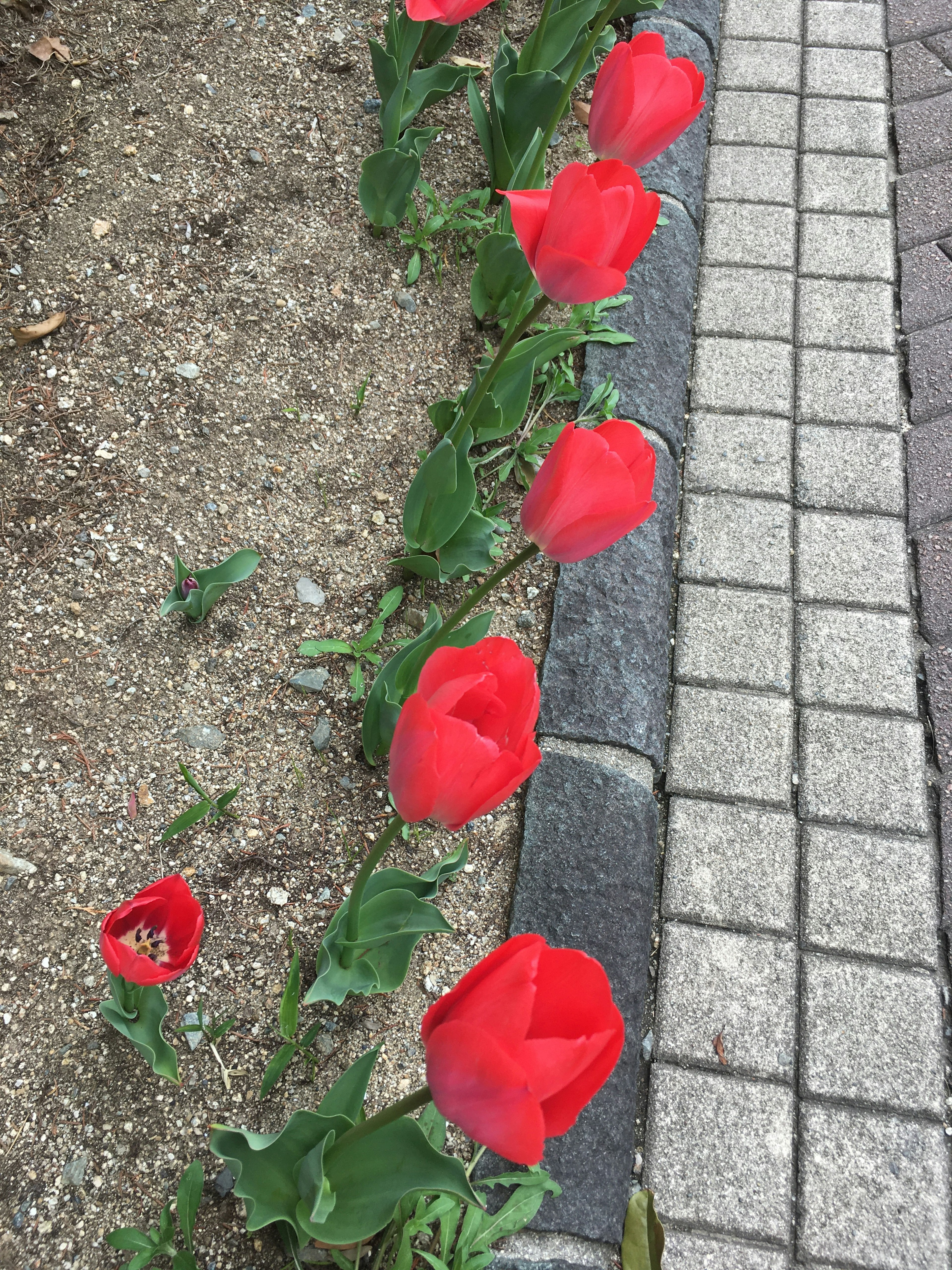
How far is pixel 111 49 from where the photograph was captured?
2.46m

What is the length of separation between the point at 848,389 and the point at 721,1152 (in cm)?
192

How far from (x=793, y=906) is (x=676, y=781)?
0.32 metres

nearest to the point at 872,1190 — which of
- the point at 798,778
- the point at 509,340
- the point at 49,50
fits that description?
the point at 798,778

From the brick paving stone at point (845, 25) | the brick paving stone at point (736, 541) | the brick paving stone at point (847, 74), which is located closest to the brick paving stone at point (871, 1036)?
the brick paving stone at point (736, 541)

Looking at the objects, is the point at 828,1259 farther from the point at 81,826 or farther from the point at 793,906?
the point at 81,826

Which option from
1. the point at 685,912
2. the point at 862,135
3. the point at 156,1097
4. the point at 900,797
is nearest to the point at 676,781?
the point at 685,912

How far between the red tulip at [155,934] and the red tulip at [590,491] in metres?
0.60

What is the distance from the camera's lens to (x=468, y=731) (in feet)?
2.85

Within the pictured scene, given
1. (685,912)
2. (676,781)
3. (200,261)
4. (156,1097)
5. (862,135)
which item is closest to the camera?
(156,1097)

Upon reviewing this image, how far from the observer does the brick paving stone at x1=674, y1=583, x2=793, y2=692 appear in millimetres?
2225

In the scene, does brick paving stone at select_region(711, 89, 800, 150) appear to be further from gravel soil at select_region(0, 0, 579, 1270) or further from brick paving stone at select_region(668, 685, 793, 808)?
brick paving stone at select_region(668, 685, 793, 808)

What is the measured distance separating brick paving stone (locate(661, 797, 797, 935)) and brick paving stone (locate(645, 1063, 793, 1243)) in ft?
0.96

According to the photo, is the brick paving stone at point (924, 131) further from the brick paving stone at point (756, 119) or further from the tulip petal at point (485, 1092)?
the tulip petal at point (485, 1092)

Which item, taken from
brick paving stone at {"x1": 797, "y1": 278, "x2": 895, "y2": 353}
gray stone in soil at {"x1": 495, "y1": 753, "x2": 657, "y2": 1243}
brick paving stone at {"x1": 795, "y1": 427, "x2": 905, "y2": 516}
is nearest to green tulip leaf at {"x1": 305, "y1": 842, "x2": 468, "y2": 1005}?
gray stone in soil at {"x1": 495, "y1": 753, "x2": 657, "y2": 1243}
